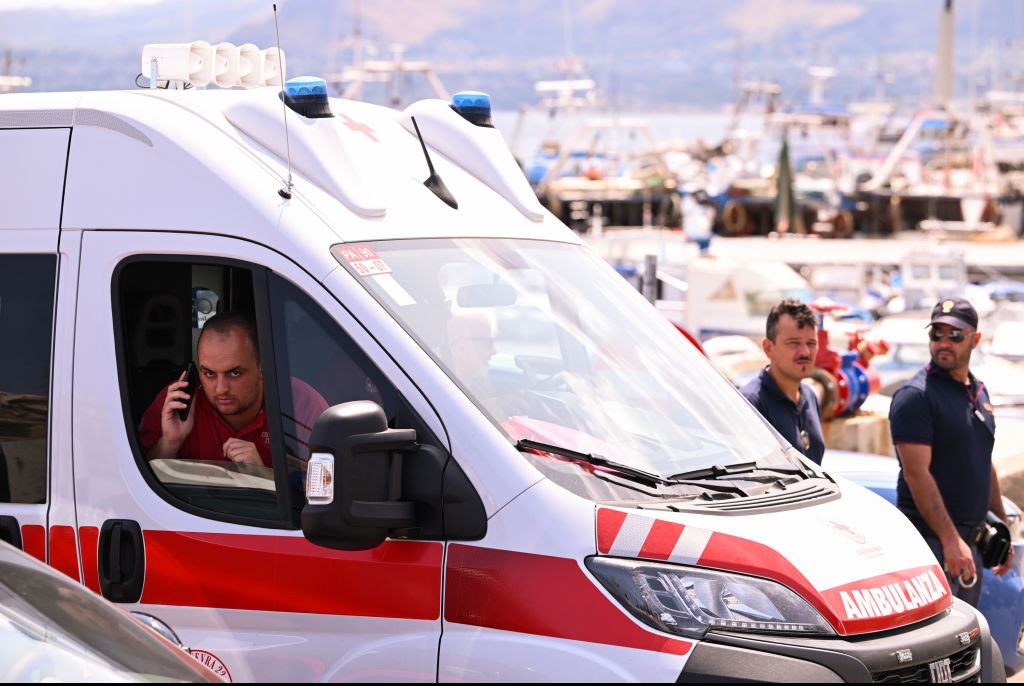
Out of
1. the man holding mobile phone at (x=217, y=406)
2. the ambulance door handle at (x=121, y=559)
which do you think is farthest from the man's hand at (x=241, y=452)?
the ambulance door handle at (x=121, y=559)

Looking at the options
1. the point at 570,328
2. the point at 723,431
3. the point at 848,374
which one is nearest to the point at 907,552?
the point at 723,431

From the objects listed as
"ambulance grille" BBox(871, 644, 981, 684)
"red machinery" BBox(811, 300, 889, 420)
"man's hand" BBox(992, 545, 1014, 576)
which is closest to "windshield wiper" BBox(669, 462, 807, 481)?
"ambulance grille" BBox(871, 644, 981, 684)

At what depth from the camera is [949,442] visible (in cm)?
612

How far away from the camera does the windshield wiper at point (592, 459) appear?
11.7ft

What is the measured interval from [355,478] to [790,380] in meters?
3.25

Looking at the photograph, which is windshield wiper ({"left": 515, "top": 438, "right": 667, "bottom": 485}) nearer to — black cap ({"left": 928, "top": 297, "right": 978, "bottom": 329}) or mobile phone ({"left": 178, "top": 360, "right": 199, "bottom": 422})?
mobile phone ({"left": 178, "top": 360, "right": 199, "bottom": 422})

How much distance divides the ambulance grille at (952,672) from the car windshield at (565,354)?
69 centimetres

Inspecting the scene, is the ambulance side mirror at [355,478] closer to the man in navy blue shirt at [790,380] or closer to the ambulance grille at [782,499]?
the ambulance grille at [782,499]

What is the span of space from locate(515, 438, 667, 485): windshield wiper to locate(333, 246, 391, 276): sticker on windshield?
64 cm

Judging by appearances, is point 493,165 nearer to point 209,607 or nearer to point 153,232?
point 153,232

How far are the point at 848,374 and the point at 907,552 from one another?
6828 mm

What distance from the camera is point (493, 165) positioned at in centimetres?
456

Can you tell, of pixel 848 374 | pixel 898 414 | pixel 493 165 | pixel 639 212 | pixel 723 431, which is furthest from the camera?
pixel 639 212

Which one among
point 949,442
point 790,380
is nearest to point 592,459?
point 790,380
